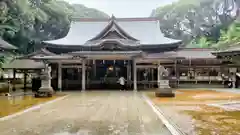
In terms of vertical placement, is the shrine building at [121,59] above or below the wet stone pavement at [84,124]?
above

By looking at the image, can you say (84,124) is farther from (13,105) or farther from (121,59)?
(121,59)

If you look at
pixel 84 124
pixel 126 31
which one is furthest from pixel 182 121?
pixel 126 31

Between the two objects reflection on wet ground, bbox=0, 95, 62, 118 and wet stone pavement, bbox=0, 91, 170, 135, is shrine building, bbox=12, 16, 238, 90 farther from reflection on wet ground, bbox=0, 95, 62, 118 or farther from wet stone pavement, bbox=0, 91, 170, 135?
wet stone pavement, bbox=0, 91, 170, 135

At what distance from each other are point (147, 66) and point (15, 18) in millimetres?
15122

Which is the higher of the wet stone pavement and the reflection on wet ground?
the reflection on wet ground

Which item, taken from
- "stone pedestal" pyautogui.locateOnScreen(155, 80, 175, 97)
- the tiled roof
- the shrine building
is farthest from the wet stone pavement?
the tiled roof

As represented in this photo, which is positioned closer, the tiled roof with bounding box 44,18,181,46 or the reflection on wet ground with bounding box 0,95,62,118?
the reflection on wet ground with bounding box 0,95,62,118

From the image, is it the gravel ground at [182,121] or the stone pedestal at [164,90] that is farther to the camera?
the stone pedestal at [164,90]

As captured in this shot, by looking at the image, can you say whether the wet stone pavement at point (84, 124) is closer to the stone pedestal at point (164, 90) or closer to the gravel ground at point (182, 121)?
the gravel ground at point (182, 121)

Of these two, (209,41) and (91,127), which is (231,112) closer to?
(91,127)

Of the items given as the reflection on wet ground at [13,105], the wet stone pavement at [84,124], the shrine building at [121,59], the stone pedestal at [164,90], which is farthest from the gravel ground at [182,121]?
the shrine building at [121,59]

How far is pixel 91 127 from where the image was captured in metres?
9.38

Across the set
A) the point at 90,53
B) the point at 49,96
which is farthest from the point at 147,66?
the point at 49,96

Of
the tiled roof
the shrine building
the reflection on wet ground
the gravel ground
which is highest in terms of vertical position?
the tiled roof
